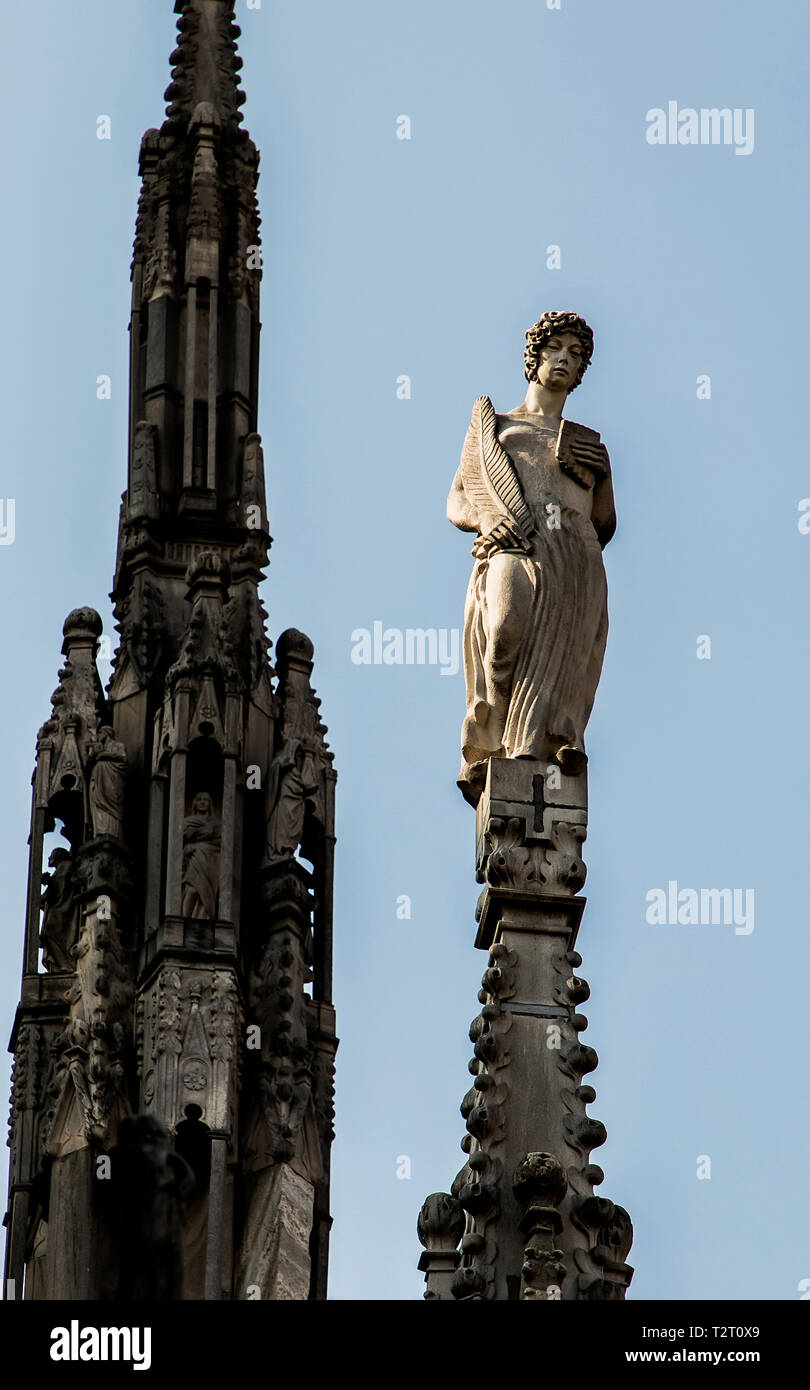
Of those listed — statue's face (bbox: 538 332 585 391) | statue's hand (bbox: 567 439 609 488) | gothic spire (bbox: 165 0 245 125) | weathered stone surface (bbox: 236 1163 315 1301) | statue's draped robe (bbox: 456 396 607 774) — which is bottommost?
weathered stone surface (bbox: 236 1163 315 1301)

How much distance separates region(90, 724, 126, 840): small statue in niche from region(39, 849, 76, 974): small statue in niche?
21.7 inches

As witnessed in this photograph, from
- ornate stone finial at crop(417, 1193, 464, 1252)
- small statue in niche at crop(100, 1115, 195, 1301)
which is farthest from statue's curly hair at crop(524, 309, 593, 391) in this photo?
small statue in niche at crop(100, 1115, 195, 1301)

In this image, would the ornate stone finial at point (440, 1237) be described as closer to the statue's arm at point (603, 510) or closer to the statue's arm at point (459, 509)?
the statue's arm at point (459, 509)

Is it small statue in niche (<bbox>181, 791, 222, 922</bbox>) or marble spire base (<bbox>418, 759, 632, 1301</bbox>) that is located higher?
small statue in niche (<bbox>181, 791, 222, 922</bbox>)

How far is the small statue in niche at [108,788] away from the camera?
25500 millimetres

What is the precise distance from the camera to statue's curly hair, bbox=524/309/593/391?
21.2 meters

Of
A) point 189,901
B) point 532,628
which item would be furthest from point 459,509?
point 189,901

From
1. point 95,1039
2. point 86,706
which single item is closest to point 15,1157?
point 95,1039

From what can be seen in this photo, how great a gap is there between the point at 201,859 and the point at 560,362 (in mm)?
5507

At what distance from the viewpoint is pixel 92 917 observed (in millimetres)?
25047

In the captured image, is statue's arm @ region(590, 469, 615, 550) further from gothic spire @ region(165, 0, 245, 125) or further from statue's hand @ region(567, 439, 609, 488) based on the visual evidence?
gothic spire @ region(165, 0, 245, 125)

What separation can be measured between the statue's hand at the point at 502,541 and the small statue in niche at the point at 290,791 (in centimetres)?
557

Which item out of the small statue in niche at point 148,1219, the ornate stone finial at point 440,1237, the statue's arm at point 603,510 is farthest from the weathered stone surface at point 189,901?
the small statue in niche at point 148,1219
